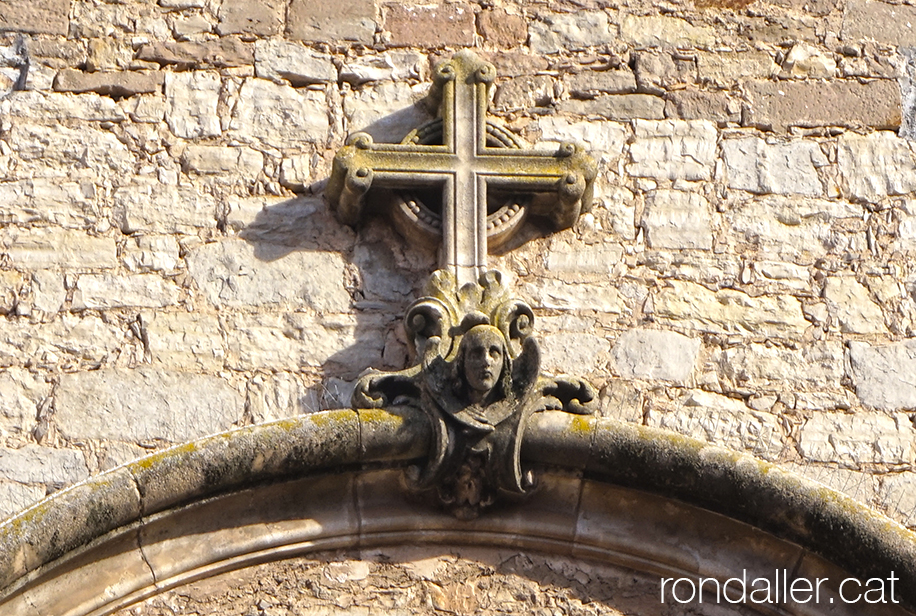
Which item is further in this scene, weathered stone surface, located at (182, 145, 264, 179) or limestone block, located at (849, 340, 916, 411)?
weathered stone surface, located at (182, 145, 264, 179)

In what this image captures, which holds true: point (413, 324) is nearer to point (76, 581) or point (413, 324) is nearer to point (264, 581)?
point (264, 581)

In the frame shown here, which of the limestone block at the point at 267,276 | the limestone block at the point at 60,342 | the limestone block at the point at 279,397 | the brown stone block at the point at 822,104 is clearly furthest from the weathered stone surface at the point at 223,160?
the brown stone block at the point at 822,104

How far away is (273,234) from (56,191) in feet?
2.22

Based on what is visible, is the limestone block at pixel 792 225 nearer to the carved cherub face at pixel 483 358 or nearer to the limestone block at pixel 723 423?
the limestone block at pixel 723 423

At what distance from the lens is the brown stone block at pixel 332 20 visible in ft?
19.6

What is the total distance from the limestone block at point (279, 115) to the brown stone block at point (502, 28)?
61 cm

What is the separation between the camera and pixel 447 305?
207 inches

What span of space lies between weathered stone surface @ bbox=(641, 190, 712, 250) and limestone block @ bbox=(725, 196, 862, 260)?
0.09 m

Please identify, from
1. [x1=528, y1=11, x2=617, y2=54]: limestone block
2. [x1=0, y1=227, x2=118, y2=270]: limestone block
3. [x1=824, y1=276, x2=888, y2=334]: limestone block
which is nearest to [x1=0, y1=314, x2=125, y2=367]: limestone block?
[x1=0, y1=227, x2=118, y2=270]: limestone block

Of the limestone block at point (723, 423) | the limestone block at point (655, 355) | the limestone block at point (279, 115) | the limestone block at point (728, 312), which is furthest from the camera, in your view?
the limestone block at point (279, 115)

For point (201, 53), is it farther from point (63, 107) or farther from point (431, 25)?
point (431, 25)

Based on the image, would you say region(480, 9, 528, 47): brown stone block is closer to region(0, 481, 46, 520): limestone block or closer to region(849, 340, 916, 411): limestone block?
region(849, 340, 916, 411): limestone block

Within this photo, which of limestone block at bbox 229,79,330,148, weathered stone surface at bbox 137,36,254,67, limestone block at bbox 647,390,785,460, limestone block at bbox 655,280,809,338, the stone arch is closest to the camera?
the stone arch

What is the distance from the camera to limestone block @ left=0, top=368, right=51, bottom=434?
17.0 feet
